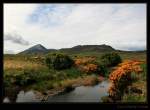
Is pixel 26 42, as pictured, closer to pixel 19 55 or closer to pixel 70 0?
pixel 19 55

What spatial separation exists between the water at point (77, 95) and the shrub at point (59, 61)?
0.70ft

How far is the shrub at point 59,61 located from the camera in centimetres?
272

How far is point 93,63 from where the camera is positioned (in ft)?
8.98

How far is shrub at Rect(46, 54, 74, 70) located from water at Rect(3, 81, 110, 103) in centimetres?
21

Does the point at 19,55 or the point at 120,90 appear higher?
the point at 19,55

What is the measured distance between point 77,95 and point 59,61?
0.31m

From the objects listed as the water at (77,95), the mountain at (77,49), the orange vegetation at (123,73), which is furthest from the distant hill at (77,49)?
the water at (77,95)

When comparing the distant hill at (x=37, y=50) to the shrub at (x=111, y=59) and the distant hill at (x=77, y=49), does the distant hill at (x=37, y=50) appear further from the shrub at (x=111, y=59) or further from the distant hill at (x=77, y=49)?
the shrub at (x=111, y=59)

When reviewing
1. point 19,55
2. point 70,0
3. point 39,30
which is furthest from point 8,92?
point 70,0

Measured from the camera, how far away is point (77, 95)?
8.70 feet

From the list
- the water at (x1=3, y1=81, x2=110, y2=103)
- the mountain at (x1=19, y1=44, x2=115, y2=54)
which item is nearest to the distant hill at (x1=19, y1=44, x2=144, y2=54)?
the mountain at (x1=19, y1=44, x2=115, y2=54)

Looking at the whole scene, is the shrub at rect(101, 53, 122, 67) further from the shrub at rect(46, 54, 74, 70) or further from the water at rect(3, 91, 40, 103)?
the water at rect(3, 91, 40, 103)

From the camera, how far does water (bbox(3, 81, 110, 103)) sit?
264cm
